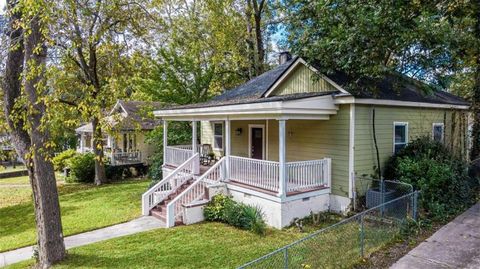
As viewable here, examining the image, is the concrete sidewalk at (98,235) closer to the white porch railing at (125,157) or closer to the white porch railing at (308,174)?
the white porch railing at (308,174)

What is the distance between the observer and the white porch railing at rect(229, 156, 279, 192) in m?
9.63

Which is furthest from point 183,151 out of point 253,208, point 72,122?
point 72,122

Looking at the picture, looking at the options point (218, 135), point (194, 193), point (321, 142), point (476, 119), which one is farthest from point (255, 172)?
point (476, 119)

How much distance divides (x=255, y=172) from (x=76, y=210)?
758 centimetres

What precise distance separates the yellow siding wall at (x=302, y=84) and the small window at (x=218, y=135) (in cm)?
416

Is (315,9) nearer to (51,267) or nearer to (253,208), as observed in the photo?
(253,208)

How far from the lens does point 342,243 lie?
20.7 ft

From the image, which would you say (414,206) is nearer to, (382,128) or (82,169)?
(382,128)

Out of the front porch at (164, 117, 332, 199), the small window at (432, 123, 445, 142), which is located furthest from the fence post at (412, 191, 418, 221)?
the small window at (432, 123, 445, 142)

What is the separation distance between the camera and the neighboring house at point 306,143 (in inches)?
373

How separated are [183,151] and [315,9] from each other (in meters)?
7.62

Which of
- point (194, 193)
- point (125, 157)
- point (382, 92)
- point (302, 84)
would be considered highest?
point (302, 84)

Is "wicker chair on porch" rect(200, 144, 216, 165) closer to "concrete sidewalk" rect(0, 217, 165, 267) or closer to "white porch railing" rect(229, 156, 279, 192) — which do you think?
"white porch railing" rect(229, 156, 279, 192)

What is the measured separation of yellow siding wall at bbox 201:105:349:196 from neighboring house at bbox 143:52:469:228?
3 cm
